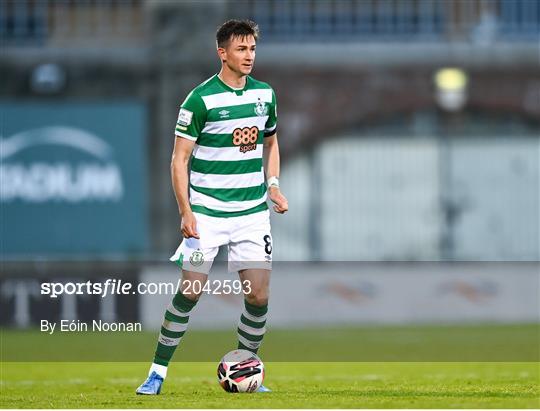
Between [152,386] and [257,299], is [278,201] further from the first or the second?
[152,386]

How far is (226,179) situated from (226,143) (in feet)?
0.75

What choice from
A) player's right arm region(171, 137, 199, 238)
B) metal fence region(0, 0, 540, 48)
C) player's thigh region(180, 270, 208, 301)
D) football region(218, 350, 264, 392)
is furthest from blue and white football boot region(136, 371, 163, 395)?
metal fence region(0, 0, 540, 48)

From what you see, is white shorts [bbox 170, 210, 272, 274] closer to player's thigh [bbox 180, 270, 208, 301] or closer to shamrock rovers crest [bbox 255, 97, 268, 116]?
player's thigh [bbox 180, 270, 208, 301]

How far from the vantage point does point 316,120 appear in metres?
24.7

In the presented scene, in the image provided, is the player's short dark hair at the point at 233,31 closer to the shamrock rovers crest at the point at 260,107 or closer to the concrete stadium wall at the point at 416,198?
the shamrock rovers crest at the point at 260,107

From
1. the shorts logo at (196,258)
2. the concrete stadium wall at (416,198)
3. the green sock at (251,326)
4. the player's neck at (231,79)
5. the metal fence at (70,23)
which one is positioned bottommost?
the concrete stadium wall at (416,198)

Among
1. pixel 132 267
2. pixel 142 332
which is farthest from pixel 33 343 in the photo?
pixel 132 267

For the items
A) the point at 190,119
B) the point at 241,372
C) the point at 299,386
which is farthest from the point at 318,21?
the point at 241,372

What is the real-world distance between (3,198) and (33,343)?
6.07 meters

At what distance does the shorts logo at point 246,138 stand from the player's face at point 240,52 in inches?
14.9

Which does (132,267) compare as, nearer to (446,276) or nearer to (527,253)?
(446,276)

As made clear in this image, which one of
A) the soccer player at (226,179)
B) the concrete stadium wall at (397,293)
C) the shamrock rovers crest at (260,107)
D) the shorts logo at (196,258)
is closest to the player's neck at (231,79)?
the soccer player at (226,179)

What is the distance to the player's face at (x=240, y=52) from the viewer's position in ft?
30.9

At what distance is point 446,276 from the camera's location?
846 inches
